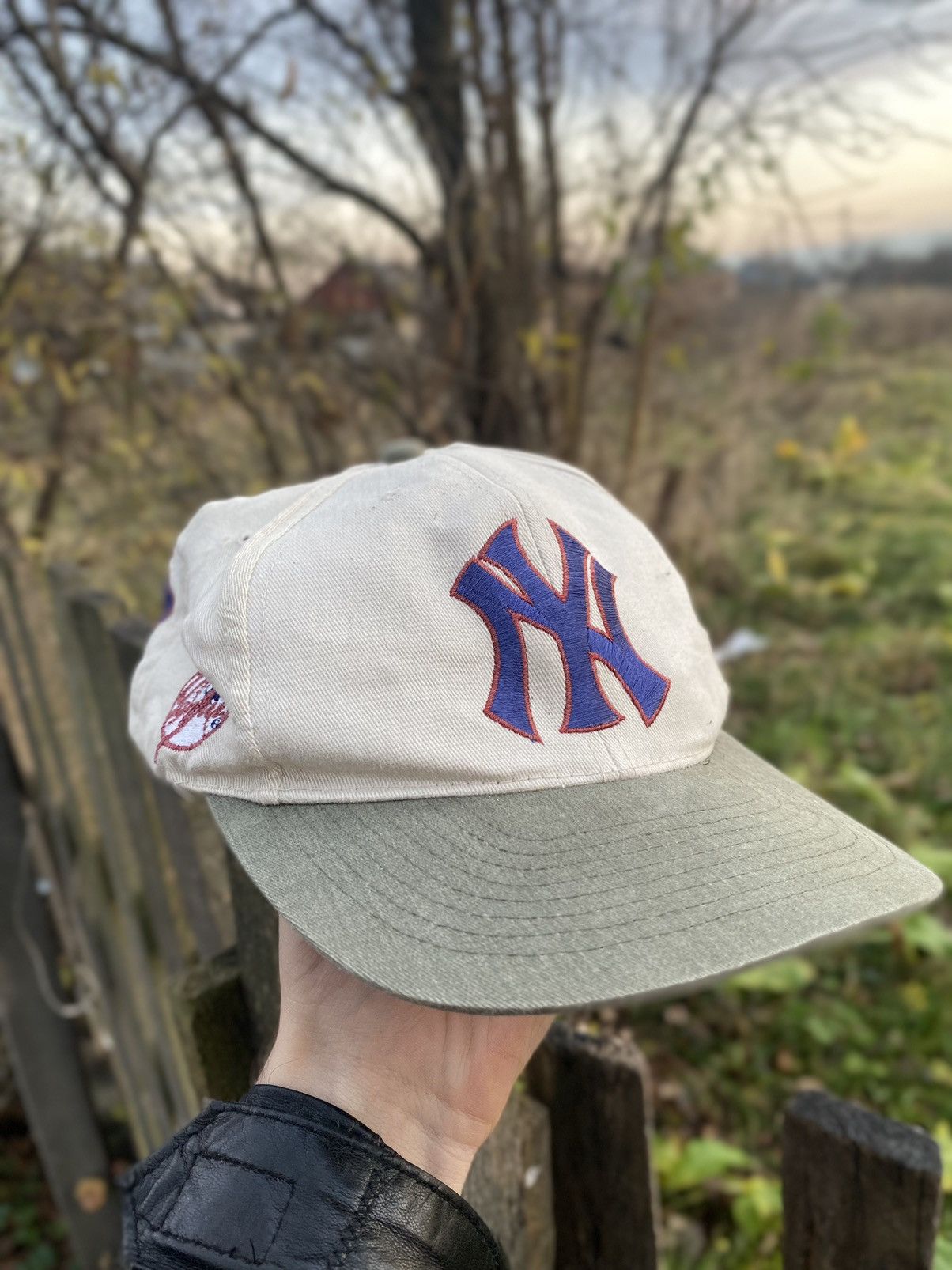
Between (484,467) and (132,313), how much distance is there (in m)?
2.78

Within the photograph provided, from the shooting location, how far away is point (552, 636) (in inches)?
36.2

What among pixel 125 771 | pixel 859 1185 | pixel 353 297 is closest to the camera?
pixel 859 1185

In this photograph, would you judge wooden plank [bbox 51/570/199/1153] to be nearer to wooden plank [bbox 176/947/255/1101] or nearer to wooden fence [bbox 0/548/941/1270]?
wooden fence [bbox 0/548/941/1270]

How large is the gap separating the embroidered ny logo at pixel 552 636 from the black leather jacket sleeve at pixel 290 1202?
0.38m

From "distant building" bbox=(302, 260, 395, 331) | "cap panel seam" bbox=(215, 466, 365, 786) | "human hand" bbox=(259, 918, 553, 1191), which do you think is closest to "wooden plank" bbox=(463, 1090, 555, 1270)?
"human hand" bbox=(259, 918, 553, 1191)

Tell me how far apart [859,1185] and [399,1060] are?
547 mm

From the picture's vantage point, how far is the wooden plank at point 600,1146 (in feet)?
3.55

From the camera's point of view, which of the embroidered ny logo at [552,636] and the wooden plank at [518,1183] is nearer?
the embroidered ny logo at [552,636]

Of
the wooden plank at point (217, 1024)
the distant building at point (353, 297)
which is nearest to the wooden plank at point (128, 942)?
the wooden plank at point (217, 1024)

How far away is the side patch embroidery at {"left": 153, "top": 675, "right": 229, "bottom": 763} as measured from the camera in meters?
0.91

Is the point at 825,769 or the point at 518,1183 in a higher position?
the point at 518,1183

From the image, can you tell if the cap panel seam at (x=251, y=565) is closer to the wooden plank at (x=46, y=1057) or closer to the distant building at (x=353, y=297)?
the wooden plank at (x=46, y=1057)

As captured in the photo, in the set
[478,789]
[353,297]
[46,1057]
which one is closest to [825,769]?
[353,297]

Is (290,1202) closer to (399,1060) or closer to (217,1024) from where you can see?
(399,1060)
